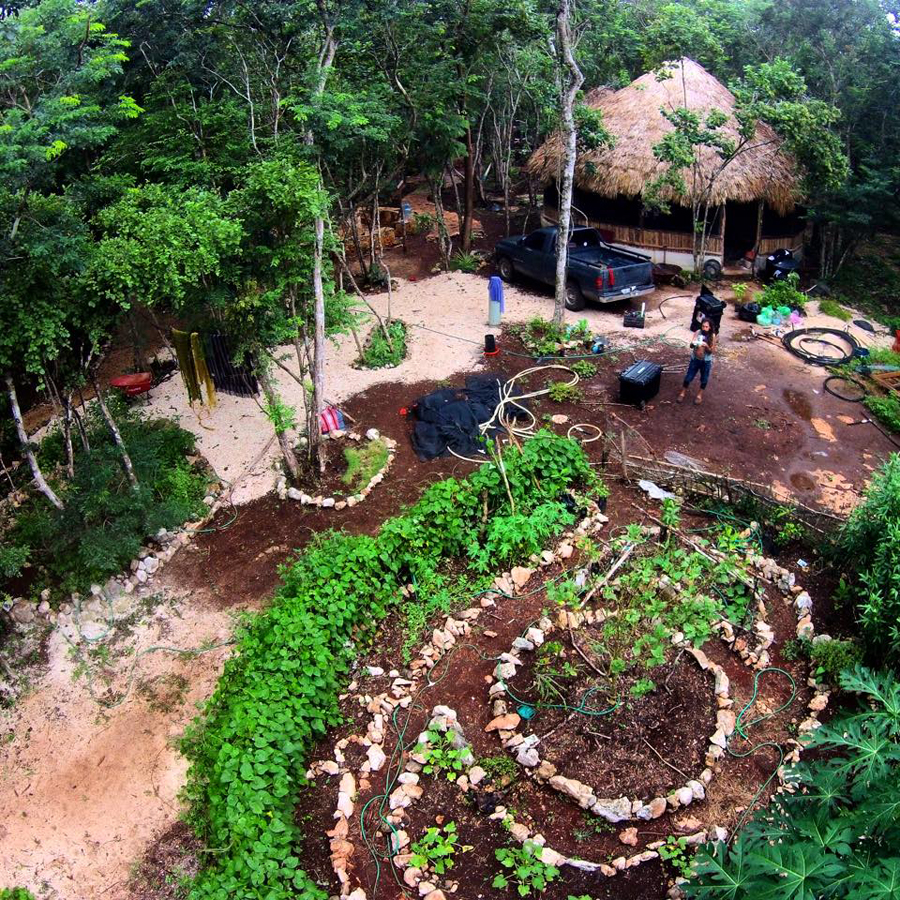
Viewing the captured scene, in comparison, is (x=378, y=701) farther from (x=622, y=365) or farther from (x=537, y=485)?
(x=622, y=365)

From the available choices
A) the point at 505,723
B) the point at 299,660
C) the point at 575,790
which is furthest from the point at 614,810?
the point at 299,660

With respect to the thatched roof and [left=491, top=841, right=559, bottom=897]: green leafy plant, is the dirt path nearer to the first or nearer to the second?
[left=491, top=841, right=559, bottom=897]: green leafy plant

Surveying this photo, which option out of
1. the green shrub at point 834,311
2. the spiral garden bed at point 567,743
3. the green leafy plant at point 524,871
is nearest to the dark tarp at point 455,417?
the spiral garden bed at point 567,743

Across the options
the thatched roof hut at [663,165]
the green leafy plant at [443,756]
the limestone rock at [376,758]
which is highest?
the thatched roof hut at [663,165]

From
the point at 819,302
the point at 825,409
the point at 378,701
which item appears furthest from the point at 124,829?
the point at 819,302

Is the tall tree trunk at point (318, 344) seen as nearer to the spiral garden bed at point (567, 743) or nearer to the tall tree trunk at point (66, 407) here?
the tall tree trunk at point (66, 407)

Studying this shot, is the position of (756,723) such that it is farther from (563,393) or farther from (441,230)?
(441,230)
